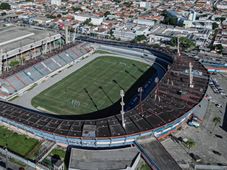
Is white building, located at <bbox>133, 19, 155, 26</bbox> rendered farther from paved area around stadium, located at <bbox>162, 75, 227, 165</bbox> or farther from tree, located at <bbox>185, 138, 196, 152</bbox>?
tree, located at <bbox>185, 138, 196, 152</bbox>

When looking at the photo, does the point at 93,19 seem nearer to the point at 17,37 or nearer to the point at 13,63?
the point at 17,37

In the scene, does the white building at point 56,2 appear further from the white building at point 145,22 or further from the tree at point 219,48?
the tree at point 219,48

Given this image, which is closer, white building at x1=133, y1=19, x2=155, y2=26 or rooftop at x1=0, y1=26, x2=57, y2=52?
rooftop at x1=0, y1=26, x2=57, y2=52

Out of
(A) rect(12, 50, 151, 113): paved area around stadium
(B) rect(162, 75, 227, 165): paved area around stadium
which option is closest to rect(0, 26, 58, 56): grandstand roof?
(A) rect(12, 50, 151, 113): paved area around stadium

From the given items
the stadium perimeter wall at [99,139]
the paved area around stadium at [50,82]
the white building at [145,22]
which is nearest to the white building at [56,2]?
the white building at [145,22]

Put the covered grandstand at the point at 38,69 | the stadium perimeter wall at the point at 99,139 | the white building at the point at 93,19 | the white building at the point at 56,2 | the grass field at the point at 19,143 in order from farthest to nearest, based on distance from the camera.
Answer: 1. the white building at the point at 56,2
2. the white building at the point at 93,19
3. the covered grandstand at the point at 38,69
4. the grass field at the point at 19,143
5. the stadium perimeter wall at the point at 99,139

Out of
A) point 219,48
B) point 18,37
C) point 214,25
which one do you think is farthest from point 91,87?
point 214,25

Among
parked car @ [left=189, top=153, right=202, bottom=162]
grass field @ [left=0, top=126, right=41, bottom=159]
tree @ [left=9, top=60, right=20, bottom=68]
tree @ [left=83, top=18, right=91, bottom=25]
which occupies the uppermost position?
tree @ [left=83, top=18, right=91, bottom=25]
